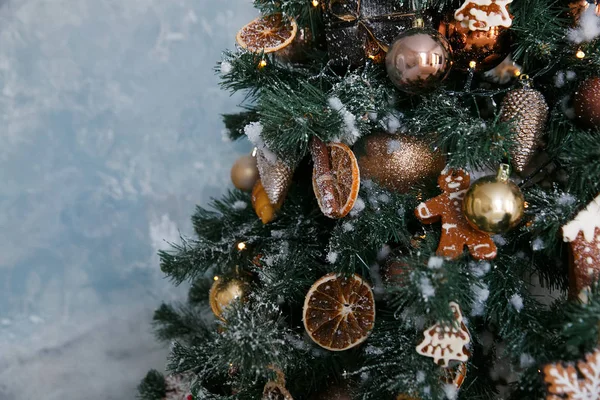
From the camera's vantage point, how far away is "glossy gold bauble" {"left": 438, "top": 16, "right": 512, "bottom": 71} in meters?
0.63

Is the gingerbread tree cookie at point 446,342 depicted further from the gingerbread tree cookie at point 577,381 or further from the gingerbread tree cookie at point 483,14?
the gingerbread tree cookie at point 483,14

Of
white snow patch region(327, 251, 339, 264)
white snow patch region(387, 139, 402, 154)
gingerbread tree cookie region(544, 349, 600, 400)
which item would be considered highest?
white snow patch region(387, 139, 402, 154)

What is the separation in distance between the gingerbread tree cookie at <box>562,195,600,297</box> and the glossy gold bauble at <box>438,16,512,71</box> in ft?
0.76

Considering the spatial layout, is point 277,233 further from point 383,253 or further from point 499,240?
point 499,240

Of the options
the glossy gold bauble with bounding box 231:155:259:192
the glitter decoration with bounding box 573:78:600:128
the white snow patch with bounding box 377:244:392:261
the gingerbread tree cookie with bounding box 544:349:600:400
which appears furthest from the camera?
the glossy gold bauble with bounding box 231:155:259:192

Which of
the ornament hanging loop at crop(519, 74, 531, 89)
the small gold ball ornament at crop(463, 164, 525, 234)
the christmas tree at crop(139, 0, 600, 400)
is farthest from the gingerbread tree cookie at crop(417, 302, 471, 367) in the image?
the ornament hanging loop at crop(519, 74, 531, 89)

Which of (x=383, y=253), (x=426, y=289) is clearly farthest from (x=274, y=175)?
(x=426, y=289)

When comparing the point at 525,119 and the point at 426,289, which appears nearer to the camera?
the point at 426,289

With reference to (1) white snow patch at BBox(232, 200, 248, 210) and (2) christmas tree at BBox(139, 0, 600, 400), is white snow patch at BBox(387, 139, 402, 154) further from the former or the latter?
(1) white snow patch at BBox(232, 200, 248, 210)

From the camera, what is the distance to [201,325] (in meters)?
1.01

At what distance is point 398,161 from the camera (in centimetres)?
67

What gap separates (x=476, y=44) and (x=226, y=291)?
0.53 m

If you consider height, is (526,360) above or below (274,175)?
below

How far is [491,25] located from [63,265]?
941 mm
